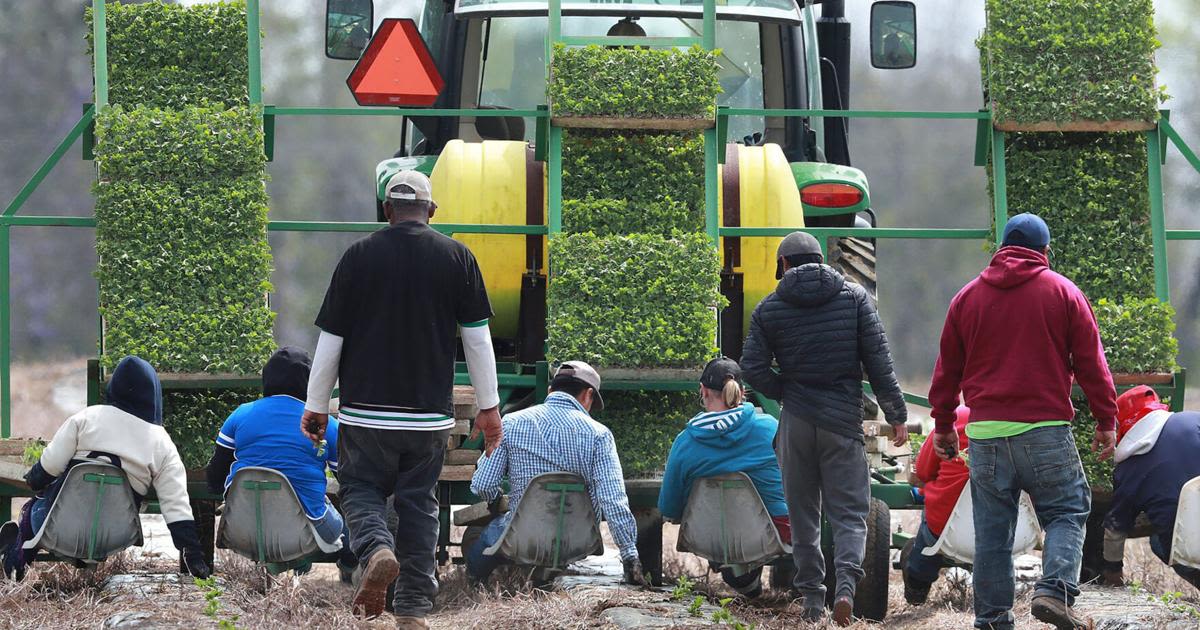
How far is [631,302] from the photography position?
7410 millimetres

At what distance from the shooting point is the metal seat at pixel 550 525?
6.46 meters

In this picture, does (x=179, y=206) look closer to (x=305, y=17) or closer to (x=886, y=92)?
(x=305, y=17)

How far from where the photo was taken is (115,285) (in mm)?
7367

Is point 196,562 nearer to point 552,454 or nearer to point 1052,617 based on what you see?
point 552,454

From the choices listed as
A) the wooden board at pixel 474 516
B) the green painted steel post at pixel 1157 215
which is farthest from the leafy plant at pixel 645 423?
the green painted steel post at pixel 1157 215

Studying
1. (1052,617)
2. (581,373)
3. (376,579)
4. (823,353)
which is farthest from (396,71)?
(1052,617)

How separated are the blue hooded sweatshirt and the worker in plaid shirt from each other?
0.75 feet

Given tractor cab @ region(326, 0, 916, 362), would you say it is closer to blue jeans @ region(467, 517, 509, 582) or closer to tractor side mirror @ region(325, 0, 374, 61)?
tractor side mirror @ region(325, 0, 374, 61)

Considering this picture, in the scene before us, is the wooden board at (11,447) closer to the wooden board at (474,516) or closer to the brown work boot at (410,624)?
the wooden board at (474,516)

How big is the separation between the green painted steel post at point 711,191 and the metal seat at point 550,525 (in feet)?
5.29

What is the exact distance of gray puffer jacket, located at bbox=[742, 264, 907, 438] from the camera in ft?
20.3

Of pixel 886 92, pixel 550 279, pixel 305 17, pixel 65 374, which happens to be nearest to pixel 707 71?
pixel 550 279

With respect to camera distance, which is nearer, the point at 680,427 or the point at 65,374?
the point at 680,427

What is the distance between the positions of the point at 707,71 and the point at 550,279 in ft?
3.99
